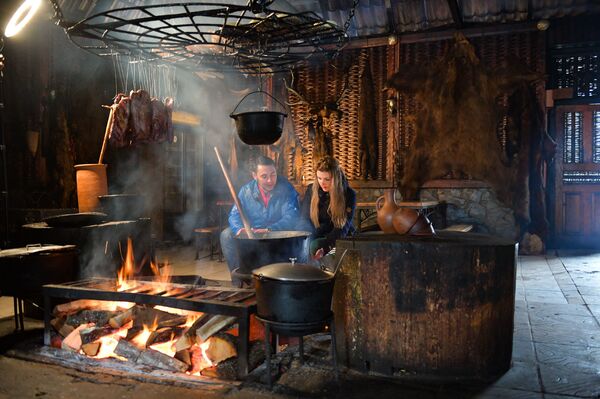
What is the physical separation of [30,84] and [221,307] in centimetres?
661

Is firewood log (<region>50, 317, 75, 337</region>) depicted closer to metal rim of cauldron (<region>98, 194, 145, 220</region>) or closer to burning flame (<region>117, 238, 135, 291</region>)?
burning flame (<region>117, 238, 135, 291</region>)

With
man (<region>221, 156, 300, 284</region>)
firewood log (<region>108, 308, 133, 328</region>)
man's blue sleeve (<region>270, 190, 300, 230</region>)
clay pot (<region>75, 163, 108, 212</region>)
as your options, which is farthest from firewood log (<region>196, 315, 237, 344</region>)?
clay pot (<region>75, 163, 108, 212</region>)

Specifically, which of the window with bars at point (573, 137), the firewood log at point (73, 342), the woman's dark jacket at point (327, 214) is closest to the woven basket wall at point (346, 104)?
the window with bars at point (573, 137)

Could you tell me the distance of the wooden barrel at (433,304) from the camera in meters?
3.82

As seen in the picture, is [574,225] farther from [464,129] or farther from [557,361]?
[557,361]

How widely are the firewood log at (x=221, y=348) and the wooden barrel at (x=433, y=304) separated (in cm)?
110

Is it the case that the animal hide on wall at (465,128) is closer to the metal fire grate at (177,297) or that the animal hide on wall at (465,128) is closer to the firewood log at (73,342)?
the metal fire grate at (177,297)

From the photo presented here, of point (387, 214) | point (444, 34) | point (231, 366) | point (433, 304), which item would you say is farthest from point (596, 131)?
point (231, 366)

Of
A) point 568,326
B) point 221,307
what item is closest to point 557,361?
point 568,326

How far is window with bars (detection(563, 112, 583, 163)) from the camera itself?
1009 cm

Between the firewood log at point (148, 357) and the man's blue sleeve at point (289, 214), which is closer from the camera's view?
the firewood log at point (148, 357)

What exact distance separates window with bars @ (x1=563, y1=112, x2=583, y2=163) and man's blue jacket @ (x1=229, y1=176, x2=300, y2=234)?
6739 millimetres

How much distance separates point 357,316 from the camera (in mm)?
4055

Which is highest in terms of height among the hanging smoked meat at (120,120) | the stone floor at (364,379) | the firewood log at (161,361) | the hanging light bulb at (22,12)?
the hanging light bulb at (22,12)
